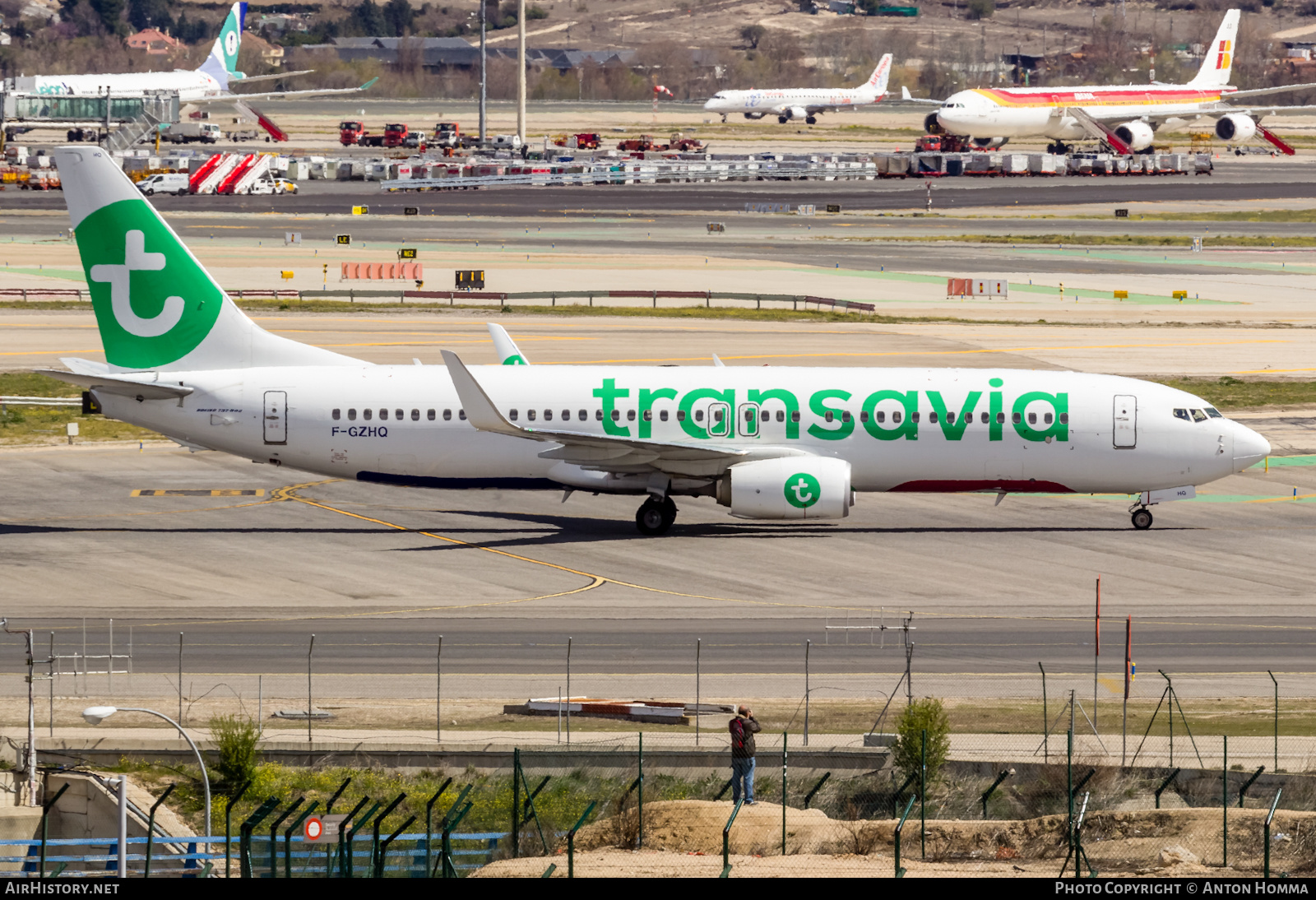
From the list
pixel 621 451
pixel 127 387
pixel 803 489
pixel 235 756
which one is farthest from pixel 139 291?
pixel 235 756

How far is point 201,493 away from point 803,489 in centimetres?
2199

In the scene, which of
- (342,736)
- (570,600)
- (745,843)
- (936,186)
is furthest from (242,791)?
(936,186)

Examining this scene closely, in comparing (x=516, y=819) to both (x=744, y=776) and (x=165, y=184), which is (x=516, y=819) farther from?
(x=165, y=184)

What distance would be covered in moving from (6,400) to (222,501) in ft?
61.3

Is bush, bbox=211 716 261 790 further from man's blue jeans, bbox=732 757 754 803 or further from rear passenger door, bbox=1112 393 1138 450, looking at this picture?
rear passenger door, bbox=1112 393 1138 450

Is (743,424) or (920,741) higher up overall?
(743,424)

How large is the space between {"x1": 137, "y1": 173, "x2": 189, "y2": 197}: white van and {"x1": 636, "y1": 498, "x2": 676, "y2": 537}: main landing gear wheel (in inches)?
4880

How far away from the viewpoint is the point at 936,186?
636ft

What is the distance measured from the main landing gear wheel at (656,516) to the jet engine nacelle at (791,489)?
228 centimetres

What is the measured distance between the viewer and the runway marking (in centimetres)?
6106

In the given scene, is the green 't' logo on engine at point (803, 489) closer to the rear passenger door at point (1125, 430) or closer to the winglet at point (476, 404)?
the winglet at point (476, 404)

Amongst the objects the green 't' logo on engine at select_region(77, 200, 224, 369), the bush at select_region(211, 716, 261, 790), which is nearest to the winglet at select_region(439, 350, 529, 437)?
the green 't' logo on engine at select_region(77, 200, 224, 369)

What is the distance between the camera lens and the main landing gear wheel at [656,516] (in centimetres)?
5475

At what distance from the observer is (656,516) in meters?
54.8
